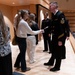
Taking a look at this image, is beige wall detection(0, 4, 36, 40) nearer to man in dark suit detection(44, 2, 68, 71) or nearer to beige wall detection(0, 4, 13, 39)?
beige wall detection(0, 4, 13, 39)

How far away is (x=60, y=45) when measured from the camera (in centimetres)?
409

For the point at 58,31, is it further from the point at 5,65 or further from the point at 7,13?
the point at 7,13

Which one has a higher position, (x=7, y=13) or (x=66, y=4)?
(x=66, y=4)

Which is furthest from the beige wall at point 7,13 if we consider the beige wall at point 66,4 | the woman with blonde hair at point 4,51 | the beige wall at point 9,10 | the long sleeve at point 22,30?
the beige wall at point 66,4

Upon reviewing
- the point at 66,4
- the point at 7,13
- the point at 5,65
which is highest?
the point at 66,4

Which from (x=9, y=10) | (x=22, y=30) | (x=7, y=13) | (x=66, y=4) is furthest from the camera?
(x=66, y=4)

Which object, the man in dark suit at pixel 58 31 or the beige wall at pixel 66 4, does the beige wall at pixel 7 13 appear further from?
the beige wall at pixel 66 4

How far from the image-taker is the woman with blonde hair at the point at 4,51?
8.18 ft

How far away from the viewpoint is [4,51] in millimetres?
2580

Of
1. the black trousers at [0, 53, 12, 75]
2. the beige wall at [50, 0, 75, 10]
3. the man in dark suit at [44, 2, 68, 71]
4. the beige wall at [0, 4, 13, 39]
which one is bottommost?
the black trousers at [0, 53, 12, 75]

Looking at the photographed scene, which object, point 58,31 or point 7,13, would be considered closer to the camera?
point 58,31

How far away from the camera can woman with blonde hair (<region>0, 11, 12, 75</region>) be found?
249cm

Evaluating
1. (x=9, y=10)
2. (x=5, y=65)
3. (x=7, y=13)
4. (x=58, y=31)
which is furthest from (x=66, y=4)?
(x=5, y=65)

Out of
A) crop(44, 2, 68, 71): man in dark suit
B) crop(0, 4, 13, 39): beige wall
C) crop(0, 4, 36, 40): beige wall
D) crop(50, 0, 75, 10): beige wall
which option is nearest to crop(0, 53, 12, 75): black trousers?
crop(44, 2, 68, 71): man in dark suit
